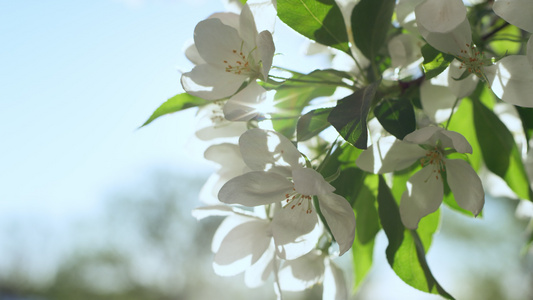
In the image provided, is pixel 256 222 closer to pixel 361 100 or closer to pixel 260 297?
pixel 361 100

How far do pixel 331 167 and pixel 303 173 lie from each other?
134 mm

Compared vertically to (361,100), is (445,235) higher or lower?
lower

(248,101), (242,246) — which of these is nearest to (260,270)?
(242,246)

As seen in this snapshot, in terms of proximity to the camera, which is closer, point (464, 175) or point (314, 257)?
point (464, 175)

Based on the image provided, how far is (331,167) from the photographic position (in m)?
0.57

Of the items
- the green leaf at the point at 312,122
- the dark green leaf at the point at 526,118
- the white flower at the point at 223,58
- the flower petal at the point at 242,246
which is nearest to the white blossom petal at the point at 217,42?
the white flower at the point at 223,58

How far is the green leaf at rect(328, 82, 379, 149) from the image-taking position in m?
0.44

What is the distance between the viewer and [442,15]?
1.51 feet

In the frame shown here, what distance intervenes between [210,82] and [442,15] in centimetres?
25

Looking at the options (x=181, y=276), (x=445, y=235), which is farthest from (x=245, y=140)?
(x=181, y=276)

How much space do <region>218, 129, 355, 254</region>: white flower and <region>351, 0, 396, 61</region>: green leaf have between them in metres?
0.21

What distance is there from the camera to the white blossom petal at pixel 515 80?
1.51 ft

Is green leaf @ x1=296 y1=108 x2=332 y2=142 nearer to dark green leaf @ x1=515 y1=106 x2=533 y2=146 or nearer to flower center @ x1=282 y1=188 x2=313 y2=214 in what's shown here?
flower center @ x1=282 y1=188 x2=313 y2=214

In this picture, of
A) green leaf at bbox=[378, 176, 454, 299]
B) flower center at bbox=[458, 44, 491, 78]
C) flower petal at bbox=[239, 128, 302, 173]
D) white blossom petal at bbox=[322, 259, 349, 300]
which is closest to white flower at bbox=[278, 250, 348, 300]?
white blossom petal at bbox=[322, 259, 349, 300]
